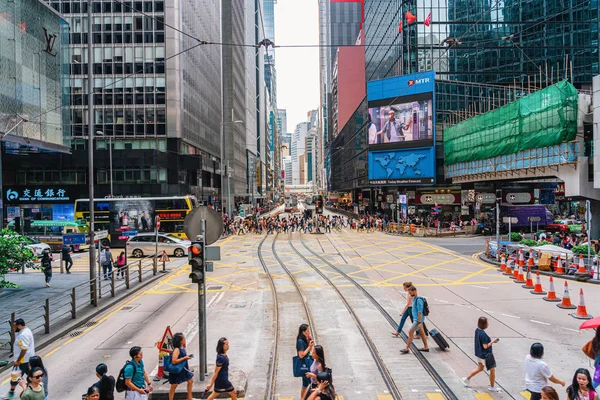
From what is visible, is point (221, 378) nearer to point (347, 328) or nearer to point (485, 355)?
point (485, 355)

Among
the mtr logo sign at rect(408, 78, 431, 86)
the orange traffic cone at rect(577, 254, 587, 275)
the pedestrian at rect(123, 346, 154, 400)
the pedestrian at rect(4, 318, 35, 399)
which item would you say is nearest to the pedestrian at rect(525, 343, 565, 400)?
the pedestrian at rect(123, 346, 154, 400)

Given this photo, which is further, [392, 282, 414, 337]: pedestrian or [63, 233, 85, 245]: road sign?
[63, 233, 85, 245]: road sign

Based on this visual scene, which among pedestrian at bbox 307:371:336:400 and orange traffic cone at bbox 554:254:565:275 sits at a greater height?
pedestrian at bbox 307:371:336:400

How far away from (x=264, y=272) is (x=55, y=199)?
132ft

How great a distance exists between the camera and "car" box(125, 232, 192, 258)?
27.4m

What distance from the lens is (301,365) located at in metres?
7.18

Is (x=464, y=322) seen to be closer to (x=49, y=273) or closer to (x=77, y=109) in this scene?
(x=49, y=273)

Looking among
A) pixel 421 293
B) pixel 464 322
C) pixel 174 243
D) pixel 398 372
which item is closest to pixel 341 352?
pixel 398 372

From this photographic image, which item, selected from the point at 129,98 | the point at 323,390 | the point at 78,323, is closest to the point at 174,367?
the point at 323,390

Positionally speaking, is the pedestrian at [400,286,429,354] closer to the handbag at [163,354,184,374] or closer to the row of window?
the handbag at [163,354,184,374]

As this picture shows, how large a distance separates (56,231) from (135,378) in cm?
3279

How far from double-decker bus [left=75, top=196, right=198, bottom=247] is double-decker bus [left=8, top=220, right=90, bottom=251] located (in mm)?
1640

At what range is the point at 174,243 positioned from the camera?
1094 inches

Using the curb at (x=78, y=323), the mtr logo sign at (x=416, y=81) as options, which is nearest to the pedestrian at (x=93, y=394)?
the curb at (x=78, y=323)
